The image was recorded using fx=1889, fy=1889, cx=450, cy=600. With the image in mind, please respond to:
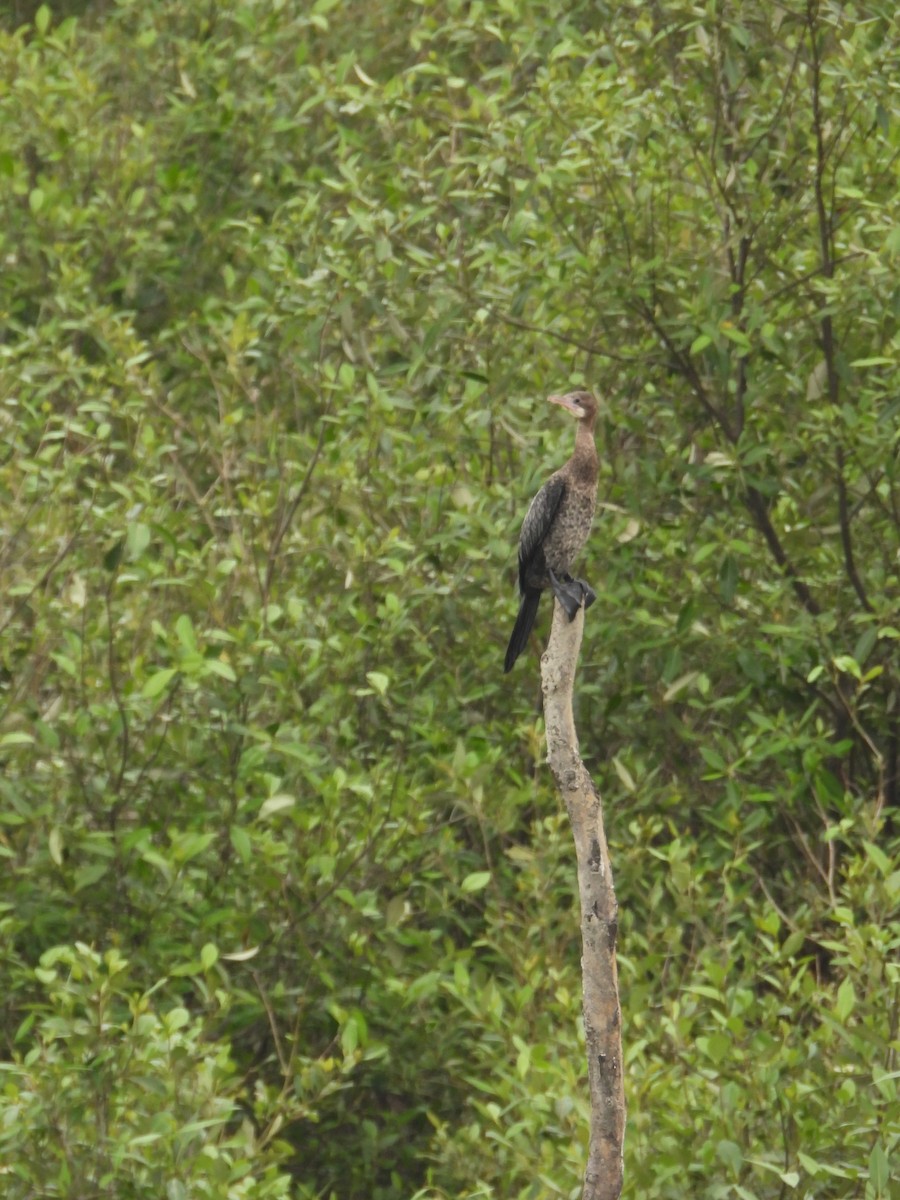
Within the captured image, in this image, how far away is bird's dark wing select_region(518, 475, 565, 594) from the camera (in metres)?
6.20

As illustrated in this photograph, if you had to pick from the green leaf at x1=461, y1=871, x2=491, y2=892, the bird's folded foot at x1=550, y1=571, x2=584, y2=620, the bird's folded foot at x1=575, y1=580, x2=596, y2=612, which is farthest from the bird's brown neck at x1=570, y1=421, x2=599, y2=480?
the green leaf at x1=461, y1=871, x2=491, y2=892

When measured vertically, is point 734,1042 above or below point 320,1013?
above

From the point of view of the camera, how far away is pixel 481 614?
815 cm

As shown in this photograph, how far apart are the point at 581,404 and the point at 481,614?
1.84 m

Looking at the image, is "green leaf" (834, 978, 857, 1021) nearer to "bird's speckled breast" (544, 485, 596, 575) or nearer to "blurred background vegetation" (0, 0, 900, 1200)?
"blurred background vegetation" (0, 0, 900, 1200)

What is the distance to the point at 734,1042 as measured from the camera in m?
6.32

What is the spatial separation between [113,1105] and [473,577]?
2804 millimetres

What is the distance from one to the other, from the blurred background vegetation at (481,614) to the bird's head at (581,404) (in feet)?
3.27

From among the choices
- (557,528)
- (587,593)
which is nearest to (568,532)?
(557,528)

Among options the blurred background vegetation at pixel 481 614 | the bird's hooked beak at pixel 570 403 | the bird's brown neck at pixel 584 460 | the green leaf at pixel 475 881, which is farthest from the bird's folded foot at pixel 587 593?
the green leaf at pixel 475 881

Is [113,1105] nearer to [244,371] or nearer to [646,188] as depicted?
[244,371]

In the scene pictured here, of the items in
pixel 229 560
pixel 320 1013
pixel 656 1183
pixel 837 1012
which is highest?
pixel 229 560

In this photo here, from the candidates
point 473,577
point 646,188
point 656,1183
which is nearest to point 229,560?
point 473,577

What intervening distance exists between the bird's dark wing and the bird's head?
11.3 inches
